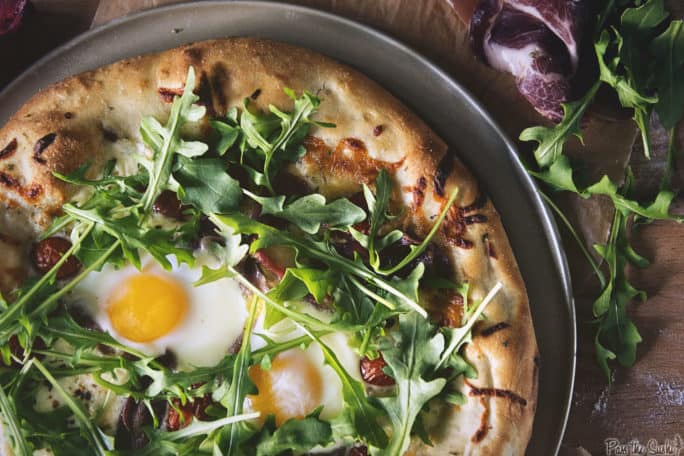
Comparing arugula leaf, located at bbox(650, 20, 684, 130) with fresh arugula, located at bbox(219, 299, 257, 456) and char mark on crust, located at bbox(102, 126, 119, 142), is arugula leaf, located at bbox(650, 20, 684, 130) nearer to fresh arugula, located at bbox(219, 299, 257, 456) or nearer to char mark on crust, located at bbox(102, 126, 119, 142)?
fresh arugula, located at bbox(219, 299, 257, 456)

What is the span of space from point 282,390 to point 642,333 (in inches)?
49.5

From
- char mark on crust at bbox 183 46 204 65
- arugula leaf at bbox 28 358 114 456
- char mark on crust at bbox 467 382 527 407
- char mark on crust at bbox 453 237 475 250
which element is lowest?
arugula leaf at bbox 28 358 114 456

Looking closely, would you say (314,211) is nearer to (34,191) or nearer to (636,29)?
(34,191)

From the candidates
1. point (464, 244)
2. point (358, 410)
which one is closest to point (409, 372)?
point (358, 410)

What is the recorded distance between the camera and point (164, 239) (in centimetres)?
197

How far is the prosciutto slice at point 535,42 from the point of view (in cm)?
216

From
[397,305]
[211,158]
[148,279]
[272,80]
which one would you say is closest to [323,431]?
[397,305]

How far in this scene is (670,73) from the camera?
217 centimetres

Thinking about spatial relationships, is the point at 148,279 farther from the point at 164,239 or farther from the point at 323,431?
the point at 323,431

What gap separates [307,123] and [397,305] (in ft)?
1.95

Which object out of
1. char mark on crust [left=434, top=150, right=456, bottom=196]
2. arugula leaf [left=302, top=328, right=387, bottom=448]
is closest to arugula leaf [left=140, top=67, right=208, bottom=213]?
arugula leaf [left=302, top=328, right=387, bottom=448]

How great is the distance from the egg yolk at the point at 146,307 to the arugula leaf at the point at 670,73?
1605 millimetres

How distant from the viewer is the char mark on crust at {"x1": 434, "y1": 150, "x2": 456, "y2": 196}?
6.86ft

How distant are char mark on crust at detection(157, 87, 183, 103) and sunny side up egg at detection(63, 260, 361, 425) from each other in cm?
51
